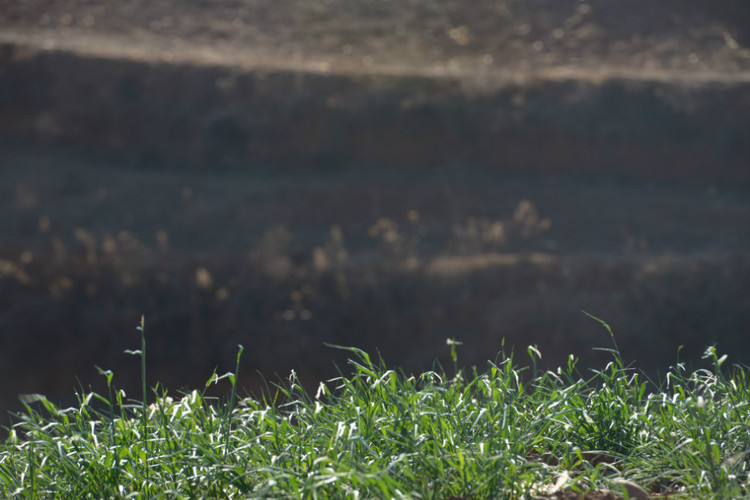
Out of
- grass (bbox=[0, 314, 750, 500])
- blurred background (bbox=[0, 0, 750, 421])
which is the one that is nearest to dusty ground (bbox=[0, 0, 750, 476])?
blurred background (bbox=[0, 0, 750, 421])

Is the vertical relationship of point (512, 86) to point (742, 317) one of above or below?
above

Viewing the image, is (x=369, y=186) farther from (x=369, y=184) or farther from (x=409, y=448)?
(x=409, y=448)

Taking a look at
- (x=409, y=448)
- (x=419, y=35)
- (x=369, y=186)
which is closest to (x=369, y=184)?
(x=369, y=186)

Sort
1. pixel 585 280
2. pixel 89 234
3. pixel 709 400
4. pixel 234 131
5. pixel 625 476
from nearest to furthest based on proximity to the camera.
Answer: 1. pixel 625 476
2. pixel 709 400
3. pixel 585 280
4. pixel 89 234
5. pixel 234 131

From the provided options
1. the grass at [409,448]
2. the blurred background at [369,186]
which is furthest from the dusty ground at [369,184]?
the grass at [409,448]

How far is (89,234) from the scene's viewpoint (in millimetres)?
10805

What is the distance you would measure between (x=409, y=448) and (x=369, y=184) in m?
9.95

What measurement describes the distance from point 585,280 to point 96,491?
8037 mm

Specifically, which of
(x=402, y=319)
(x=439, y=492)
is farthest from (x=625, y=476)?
(x=402, y=319)

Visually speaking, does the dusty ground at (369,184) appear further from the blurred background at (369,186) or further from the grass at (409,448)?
the grass at (409,448)

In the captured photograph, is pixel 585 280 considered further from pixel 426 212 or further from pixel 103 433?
pixel 103 433

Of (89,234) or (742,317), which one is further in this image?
(89,234)

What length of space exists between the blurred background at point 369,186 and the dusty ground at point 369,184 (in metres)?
0.04

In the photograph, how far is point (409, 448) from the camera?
6.64 feet
